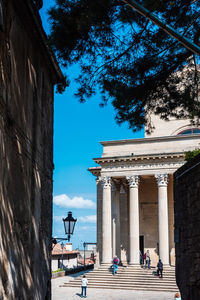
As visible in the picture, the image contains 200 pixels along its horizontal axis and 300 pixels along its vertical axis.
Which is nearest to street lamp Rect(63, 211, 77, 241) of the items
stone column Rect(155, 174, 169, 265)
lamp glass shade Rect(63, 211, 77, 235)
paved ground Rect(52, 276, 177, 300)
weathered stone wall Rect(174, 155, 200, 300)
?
lamp glass shade Rect(63, 211, 77, 235)

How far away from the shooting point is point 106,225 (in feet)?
87.1

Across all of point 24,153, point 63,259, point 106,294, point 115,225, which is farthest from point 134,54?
point 63,259

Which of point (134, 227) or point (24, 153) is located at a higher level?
point (24, 153)

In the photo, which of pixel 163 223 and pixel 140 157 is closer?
pixel 163 223

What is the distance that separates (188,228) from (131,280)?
15457 millimetres

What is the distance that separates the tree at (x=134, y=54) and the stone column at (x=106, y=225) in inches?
712

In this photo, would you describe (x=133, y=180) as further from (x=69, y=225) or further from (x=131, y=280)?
(x=69, y=225)

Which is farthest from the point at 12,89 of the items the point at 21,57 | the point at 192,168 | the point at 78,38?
the point at 192,168

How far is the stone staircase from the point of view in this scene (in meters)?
21.5

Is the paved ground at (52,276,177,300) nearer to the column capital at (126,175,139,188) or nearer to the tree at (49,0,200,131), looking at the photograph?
the column capital at (126,175,139,188)

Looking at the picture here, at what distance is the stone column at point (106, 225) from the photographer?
26.3 meters

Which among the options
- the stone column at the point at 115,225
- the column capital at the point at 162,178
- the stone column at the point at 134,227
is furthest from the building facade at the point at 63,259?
the column capital at the point at 162,178

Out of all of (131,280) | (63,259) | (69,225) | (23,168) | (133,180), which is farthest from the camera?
(63,259)

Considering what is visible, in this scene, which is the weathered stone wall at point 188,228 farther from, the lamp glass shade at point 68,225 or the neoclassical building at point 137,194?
the neoclassical building at point 137,194
